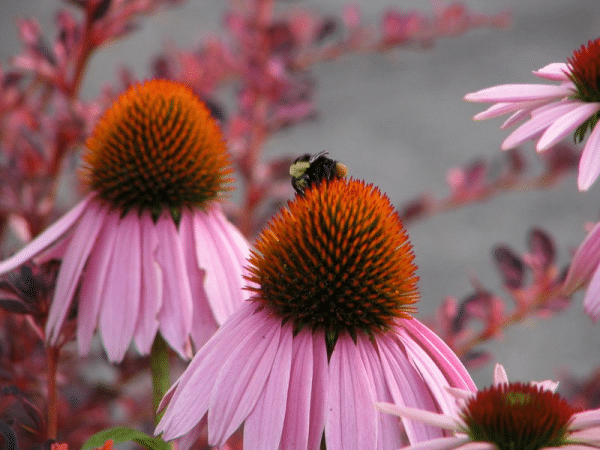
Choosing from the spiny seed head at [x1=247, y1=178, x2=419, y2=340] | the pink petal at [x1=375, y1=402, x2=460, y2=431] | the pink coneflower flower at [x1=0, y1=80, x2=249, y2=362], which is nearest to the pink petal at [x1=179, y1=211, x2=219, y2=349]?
the pink coneflower flower at [x1=0, y1=80, x2=249, y2=362]

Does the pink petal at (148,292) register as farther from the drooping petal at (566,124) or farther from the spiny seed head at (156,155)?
the drooping petal at (566,124)

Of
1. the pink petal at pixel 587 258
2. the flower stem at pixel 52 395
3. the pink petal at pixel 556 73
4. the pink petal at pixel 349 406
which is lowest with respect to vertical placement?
the flower stem at pixel 52 395

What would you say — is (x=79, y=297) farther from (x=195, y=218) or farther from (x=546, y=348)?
(x=546, y=348)

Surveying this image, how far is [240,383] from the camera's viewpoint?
466mm

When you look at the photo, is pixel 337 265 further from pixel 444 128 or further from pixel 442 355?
pixel 444 128

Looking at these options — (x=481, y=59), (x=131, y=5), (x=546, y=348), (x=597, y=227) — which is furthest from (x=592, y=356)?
(x=597, y=227)

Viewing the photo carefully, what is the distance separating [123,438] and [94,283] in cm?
18

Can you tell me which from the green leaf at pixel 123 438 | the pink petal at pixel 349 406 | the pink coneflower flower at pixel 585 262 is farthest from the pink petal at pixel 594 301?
the green leaf at pixel 123 438

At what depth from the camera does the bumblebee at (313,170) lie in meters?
0.56

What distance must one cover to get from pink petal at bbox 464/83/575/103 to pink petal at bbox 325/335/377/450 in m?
0.19

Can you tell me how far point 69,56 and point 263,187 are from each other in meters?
0.34

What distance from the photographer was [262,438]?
441 mm

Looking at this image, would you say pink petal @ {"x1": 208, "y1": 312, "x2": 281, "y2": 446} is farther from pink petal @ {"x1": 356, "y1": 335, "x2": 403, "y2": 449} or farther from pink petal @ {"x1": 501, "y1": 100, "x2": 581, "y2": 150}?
pink petal @ {"x1": 501, "y1": 100, "x2": 581, "y2": 150}

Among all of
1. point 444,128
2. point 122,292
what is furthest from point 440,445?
point 444,128
